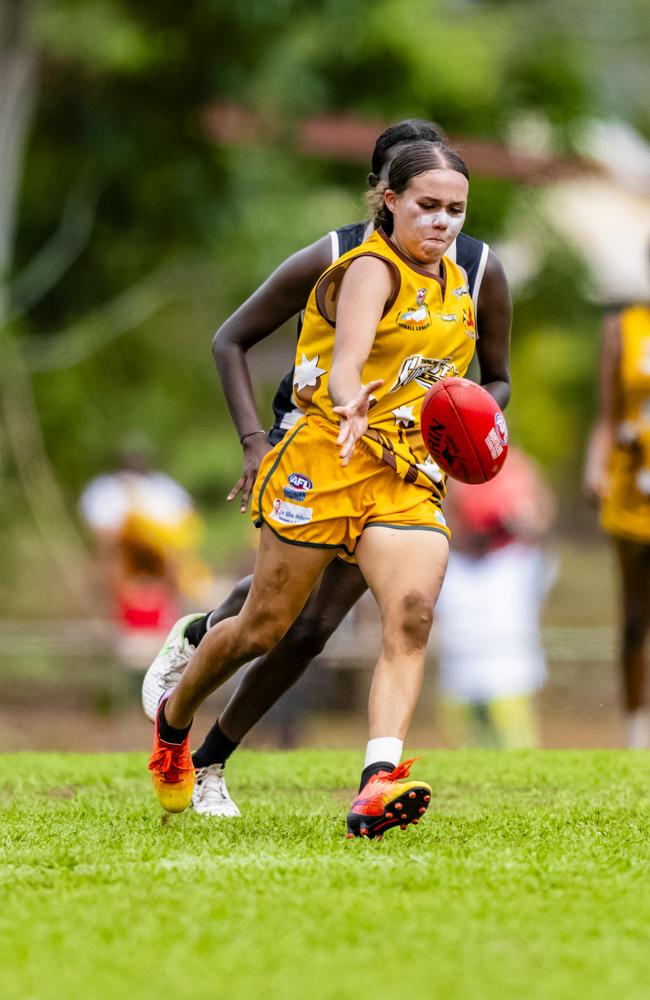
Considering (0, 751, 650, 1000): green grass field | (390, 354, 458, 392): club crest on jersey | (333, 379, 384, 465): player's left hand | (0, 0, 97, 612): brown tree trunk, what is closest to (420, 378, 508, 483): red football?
(390, 354, 458, 392): club crest on jersey

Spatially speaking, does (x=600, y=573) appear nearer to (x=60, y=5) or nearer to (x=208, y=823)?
(x=60, y=5)

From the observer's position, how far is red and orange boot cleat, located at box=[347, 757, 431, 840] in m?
4.84

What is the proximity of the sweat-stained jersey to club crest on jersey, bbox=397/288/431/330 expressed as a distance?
1.07ft

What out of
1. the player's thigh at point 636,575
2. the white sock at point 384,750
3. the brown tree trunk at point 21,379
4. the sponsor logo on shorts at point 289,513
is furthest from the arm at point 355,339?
the brown tree trunk at point 21,379

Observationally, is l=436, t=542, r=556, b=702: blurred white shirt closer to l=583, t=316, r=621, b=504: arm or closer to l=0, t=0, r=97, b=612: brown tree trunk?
l=583, t=316, r=621, b=504: arm

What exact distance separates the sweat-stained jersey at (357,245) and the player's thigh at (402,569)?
2.11ft

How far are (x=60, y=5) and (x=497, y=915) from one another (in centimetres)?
1573

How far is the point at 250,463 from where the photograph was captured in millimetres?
5672

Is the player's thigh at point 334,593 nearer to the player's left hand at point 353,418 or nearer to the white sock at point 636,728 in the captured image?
the player's left hand at point 353,418

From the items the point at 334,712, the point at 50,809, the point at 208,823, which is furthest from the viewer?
the point at 334,712

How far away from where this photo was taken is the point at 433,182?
17.4 ft

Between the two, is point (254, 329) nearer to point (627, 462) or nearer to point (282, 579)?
point (282, 579)

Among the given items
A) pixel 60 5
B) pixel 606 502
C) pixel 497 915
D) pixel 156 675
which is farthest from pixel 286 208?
pixel 497 915

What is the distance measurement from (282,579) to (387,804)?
0.79m
